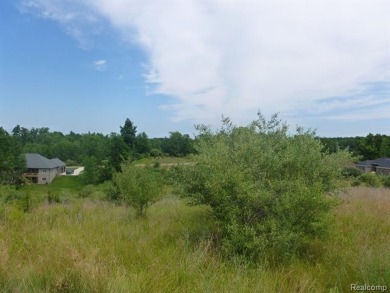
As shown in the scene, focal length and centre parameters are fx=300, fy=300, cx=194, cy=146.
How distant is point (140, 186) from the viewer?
27.7 feet

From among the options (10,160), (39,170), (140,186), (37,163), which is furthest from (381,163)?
(37,163)

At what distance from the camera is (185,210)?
829 cm

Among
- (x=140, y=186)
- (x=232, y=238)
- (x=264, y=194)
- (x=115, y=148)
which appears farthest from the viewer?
(x=115, y=148)

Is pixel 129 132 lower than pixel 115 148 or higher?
higher

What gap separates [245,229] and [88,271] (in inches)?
85.3

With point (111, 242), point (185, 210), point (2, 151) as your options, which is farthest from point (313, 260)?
point (2, 151)

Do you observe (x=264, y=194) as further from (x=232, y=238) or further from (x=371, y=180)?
(x=371, y=180)

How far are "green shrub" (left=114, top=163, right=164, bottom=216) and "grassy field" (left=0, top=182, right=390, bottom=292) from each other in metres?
2.20

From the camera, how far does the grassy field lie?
3.27 metres

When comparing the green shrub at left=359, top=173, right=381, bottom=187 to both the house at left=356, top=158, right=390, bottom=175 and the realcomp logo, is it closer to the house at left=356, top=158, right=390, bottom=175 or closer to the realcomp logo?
the realcomp logo

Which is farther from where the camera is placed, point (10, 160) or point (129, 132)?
point (129, 132)

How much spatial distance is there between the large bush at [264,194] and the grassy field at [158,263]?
1.03 feet

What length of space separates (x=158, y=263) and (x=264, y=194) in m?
1.84

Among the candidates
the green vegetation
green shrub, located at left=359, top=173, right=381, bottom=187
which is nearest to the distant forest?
the green vegetation
